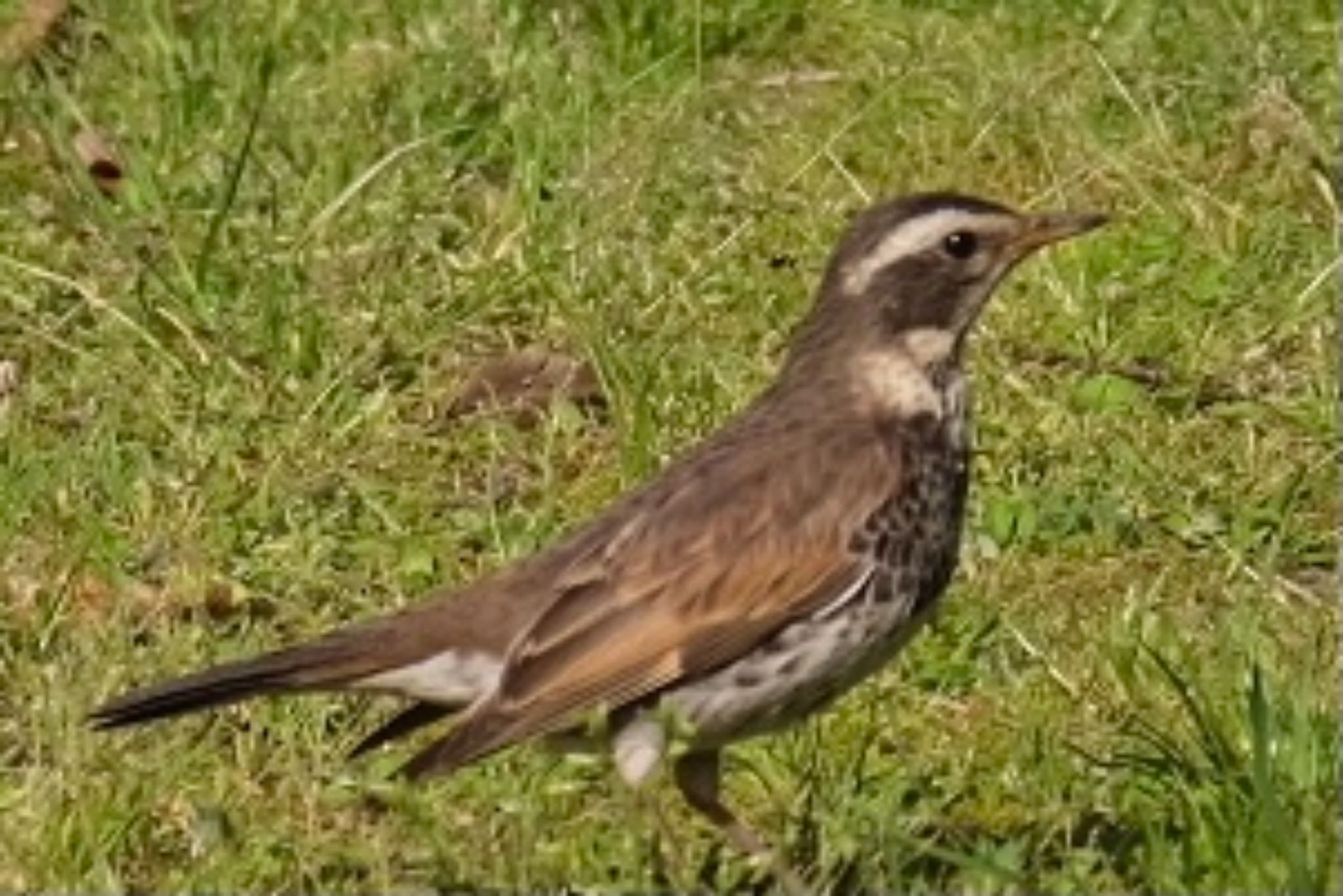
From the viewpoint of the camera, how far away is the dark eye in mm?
7664

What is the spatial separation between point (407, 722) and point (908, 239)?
4.28 feet

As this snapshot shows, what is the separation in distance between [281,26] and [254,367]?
1826mm

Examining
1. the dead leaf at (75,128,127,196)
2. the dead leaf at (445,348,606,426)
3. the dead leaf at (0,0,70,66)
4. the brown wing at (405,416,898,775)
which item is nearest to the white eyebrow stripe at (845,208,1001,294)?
the brown wing at (405,416,898,775)

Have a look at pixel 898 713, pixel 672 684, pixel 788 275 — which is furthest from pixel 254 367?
pixel 672 684

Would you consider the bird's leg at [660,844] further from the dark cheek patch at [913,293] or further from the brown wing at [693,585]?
the dark cheek patch at [913,293]

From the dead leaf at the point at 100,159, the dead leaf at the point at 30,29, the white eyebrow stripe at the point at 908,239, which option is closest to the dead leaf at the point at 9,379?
the dead leaf at the point at 100,159

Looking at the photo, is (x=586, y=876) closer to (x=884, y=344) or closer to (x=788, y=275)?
(x=884, y=344)

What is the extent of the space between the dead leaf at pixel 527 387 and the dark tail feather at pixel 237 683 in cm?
238

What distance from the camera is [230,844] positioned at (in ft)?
23.7

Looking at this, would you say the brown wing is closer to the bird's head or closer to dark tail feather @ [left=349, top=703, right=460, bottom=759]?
dark tail feather @ [left=349, top=703, right=460, bottom=759]

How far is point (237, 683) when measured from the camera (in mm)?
7004

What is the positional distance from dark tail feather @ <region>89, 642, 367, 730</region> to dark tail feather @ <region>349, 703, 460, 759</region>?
113 millimetres

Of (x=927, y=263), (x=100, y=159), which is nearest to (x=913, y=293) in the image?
(x=927, y=263)

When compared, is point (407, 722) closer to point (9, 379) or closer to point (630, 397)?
point (630, 397)
